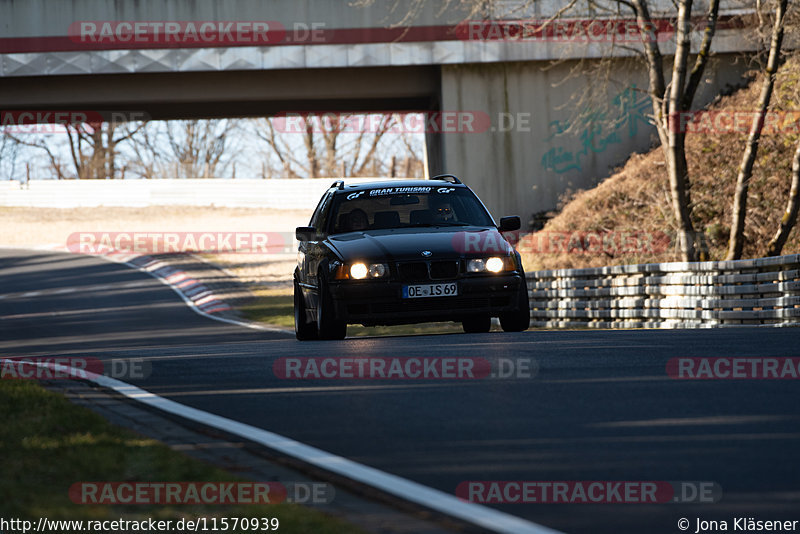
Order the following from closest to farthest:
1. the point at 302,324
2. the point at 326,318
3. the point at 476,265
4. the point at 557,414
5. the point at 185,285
Result: 1. the point at 557,414
2. the point at 476,265
3. the point at 326,318
4. the point at 302,324
5. the point at 185,285

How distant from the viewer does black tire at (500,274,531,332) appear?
1204cm

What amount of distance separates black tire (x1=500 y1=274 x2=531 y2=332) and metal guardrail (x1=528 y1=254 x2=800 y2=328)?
3789 mm

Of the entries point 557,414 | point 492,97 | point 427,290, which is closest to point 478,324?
point 427,290

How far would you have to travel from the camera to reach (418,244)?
1175 cm

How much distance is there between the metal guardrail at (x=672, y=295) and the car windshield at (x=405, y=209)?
4.18m

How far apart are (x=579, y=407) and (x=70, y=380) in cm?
418

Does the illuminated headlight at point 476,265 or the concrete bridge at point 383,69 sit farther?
the concrete bridge at point 383,69

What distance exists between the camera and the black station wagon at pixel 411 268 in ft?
38.0

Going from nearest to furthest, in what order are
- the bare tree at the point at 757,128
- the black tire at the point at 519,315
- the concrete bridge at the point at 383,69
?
1. the black tire at the point at 519,315
2. the bare tree at the point at 757,128
3. the concrete bridge at the point at 383,69

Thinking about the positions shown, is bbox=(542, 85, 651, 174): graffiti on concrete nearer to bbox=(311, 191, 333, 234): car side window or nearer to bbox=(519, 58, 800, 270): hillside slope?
bbox=(519, 58, 800, 270): hillside slope

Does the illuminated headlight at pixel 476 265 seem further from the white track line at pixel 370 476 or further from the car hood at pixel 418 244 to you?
the white track line at pixel 370 476

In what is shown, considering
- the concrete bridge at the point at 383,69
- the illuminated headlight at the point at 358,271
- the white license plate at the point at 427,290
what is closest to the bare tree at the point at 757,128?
the concrete bridge at the point at 383,69

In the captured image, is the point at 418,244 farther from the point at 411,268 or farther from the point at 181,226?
the point at 181,226

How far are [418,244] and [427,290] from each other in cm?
51
